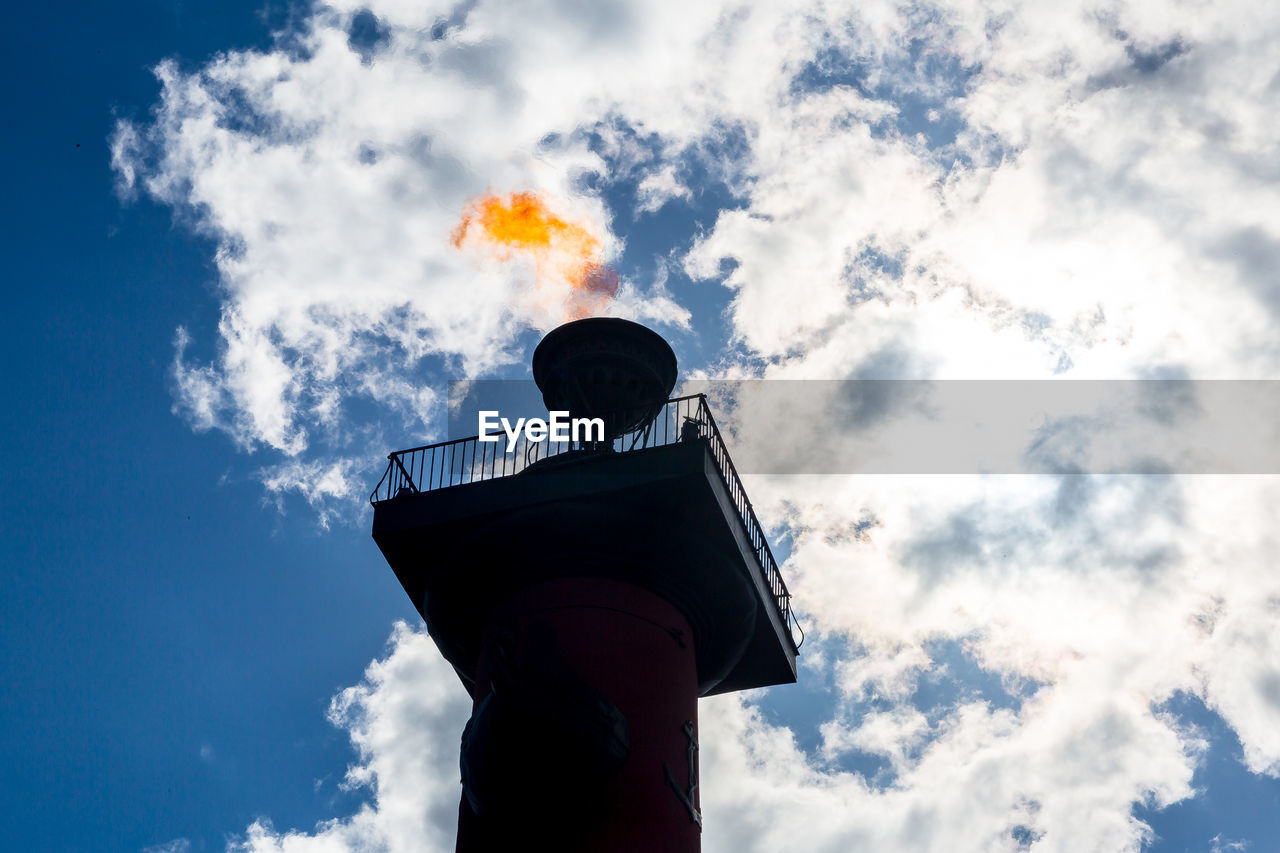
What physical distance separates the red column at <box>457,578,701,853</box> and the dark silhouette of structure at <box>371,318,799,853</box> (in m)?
0.03

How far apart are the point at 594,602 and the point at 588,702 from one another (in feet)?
6.57

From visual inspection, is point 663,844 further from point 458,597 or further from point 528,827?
point 458,597

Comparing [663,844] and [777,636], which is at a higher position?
[777,636]

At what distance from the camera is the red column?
15.9 m

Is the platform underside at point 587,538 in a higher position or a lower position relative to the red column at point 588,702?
higher

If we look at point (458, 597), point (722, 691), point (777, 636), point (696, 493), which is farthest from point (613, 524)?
point (722, 691)

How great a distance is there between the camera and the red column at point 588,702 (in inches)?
627

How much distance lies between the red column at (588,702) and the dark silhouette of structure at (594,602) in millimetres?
28

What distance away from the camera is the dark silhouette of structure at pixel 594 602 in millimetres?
16031

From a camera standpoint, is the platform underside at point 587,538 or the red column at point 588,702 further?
the platform underside at point 587,538

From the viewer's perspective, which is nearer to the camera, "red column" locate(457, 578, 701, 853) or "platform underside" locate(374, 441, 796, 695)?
"red column" locate(457, 578, 701, 853)

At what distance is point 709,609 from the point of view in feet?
63.2

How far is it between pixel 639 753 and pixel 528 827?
1.87m

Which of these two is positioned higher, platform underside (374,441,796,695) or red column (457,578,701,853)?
platform underside (374,441,796,695)
